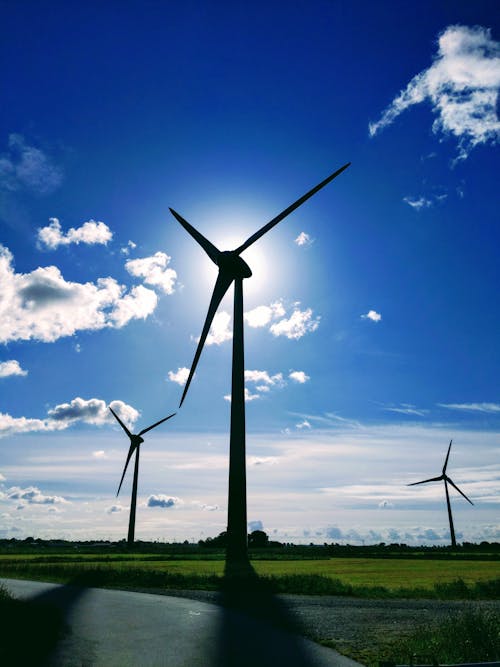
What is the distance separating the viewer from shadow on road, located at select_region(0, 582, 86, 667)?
12223mm

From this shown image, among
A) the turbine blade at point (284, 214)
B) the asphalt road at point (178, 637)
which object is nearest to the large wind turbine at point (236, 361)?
the turbine blade at point (284, 214)

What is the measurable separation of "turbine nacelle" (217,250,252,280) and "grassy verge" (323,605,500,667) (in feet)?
142

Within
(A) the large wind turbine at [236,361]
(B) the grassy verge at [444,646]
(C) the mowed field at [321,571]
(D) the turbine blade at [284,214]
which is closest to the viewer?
(B) the grassy verge at [444,646]

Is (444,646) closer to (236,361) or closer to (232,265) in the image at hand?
(236,361)

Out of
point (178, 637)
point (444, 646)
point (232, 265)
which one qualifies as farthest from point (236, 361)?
point (444, 646)

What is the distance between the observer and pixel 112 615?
19.4 m

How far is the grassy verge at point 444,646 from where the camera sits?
11828 mm

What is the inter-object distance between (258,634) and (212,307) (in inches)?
1475

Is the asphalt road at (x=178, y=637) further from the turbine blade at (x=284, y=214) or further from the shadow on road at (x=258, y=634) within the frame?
the turbine blade at (x=284, y=214)

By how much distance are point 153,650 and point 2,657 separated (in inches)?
142

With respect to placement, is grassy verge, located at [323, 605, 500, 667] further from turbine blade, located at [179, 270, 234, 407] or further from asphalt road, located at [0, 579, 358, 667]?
turbine blade, located at [179, 270, 234, 407]

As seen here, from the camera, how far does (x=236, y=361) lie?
49281mm

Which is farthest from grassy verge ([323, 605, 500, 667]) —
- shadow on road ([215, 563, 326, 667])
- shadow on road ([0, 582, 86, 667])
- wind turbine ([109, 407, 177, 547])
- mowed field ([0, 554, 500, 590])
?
wind turbine ([109, 407, 177, 547])

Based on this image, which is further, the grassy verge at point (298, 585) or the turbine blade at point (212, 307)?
the turbine blade at point (212, 307)
